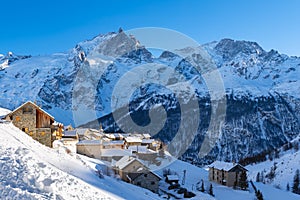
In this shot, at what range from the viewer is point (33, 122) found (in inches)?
1591

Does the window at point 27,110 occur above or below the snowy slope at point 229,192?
above

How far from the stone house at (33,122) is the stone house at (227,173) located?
105 feet

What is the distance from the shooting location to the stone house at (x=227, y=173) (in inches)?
2379

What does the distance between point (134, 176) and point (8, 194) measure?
94.2 ft

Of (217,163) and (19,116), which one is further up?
(19,116)

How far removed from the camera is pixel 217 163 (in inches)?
2665

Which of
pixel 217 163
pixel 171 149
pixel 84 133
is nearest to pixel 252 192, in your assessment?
pixel 217 163

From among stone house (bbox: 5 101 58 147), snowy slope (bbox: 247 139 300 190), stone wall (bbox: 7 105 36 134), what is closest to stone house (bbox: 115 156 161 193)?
stone house (bbox: 5 101 58 147)

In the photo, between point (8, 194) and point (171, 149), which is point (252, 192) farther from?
point (171, 149)

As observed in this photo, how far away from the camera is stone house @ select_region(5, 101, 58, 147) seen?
39844mm

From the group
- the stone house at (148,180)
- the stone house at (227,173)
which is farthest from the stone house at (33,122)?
the stone house at (227,173)

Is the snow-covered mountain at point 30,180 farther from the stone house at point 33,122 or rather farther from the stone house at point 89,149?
the stone house at point 89,149

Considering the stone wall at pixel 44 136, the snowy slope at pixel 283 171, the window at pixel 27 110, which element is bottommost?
the snowy slope at pixel 283 171

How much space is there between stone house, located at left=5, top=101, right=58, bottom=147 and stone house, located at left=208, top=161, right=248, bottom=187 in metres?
32.1
